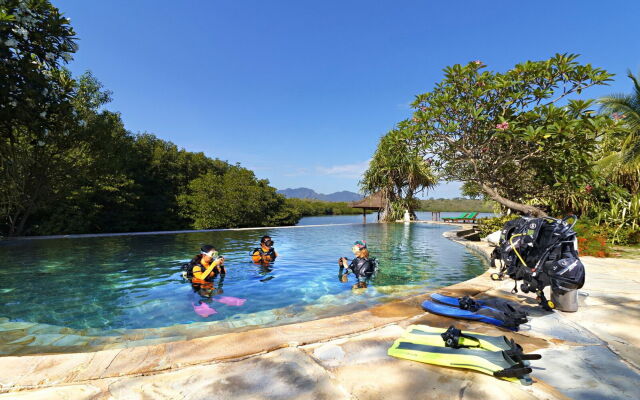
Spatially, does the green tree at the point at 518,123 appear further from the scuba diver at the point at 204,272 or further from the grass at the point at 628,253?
the scuba diver at the point at 204,272

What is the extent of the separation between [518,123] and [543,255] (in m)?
7.93

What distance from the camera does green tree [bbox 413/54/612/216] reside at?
30.7ft

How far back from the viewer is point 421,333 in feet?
10.9

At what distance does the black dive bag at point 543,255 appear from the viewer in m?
3.79

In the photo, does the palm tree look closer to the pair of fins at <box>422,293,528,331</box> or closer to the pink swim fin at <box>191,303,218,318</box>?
the pair of fins at <box>422,293,528,331</box>

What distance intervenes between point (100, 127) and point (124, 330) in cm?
1754

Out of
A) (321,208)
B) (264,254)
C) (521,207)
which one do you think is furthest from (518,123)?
(321,208)

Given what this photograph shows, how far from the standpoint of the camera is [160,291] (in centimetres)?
725

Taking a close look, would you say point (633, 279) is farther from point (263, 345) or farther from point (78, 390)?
point (78, 390)

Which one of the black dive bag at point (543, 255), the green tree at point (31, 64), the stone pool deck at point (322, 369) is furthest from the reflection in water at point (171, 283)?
the green tree at point (31, 64)

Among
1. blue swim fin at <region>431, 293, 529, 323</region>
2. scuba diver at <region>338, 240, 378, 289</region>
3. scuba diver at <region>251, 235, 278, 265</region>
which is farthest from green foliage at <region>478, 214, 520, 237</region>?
blue swim fin at <region>431, 293, 529, 323</region>

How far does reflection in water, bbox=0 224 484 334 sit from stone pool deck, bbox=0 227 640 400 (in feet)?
6.64

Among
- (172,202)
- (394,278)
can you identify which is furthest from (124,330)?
(172,202)

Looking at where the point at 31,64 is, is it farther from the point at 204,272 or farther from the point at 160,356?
the point at 160,356
